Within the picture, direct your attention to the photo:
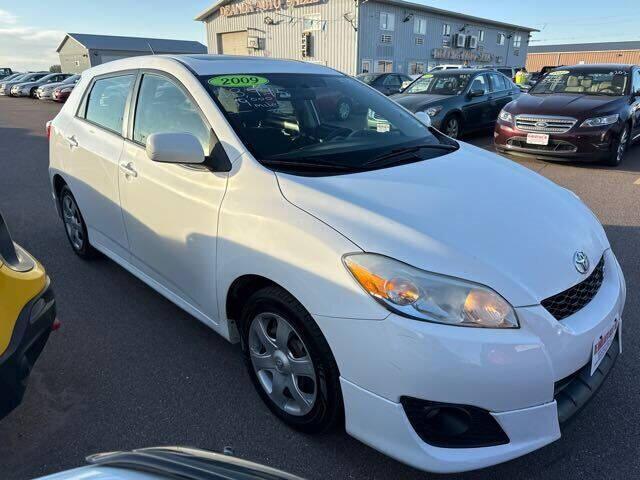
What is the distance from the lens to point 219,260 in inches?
91.8

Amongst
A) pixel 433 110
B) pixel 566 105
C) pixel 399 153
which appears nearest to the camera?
pixel 399 153

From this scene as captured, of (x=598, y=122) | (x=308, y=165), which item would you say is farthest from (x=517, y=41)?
(x=308, y=165)

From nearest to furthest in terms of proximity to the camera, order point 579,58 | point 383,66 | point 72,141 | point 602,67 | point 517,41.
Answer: point 72,141
point 602,67
point 383,66
point 517,41
point 579,58

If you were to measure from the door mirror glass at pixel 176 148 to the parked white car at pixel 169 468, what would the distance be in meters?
1.41

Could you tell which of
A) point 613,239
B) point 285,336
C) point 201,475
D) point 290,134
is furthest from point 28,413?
point 613,239

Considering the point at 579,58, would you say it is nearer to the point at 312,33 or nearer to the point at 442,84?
the point at 312,33

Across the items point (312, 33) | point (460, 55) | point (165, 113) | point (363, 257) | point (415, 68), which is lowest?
point (363, 257)

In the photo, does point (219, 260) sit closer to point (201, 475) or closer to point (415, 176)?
point (415, 176)

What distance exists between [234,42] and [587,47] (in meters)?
55.3

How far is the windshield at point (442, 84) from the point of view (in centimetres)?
994

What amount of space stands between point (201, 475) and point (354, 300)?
0.82 meters

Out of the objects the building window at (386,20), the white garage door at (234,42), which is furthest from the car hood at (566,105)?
the white garage door at (234,42)

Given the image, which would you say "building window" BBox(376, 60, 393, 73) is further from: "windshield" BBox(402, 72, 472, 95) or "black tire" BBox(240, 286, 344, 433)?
"black tire" BBox(240, 286, 344, 433)

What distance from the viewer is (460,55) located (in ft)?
117
